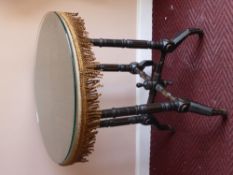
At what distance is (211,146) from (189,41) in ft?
1.26

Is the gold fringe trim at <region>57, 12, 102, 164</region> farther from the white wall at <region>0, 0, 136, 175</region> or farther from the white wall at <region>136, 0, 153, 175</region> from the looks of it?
the white wall at <region>136, 0, 153, 175</region>

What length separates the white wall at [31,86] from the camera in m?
1.29

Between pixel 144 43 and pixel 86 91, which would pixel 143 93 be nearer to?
pixel 144 43

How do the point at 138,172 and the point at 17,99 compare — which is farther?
the point at 138,172

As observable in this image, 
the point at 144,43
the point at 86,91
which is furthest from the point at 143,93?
the point at 86,91

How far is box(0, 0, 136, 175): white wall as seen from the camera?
1287mm

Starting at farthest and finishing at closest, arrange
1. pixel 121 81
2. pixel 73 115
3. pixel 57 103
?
pixel 121 81
pixel 57 103
pixel 73 115

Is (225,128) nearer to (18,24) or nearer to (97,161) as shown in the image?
(97,161)

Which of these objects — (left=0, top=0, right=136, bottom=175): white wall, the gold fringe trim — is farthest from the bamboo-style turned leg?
(left=0, top=0, right=136, bottom=175): white wall

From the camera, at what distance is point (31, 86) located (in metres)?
1.33

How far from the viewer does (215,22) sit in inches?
43.1

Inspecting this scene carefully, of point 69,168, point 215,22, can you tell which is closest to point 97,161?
point 69,168

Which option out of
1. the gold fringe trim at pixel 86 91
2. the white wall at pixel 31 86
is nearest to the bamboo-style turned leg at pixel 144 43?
the gold fringe trim at pixel 86 91

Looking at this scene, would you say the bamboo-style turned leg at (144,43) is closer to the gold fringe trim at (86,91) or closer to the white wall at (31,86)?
the gold fringe trim at (86,91)
